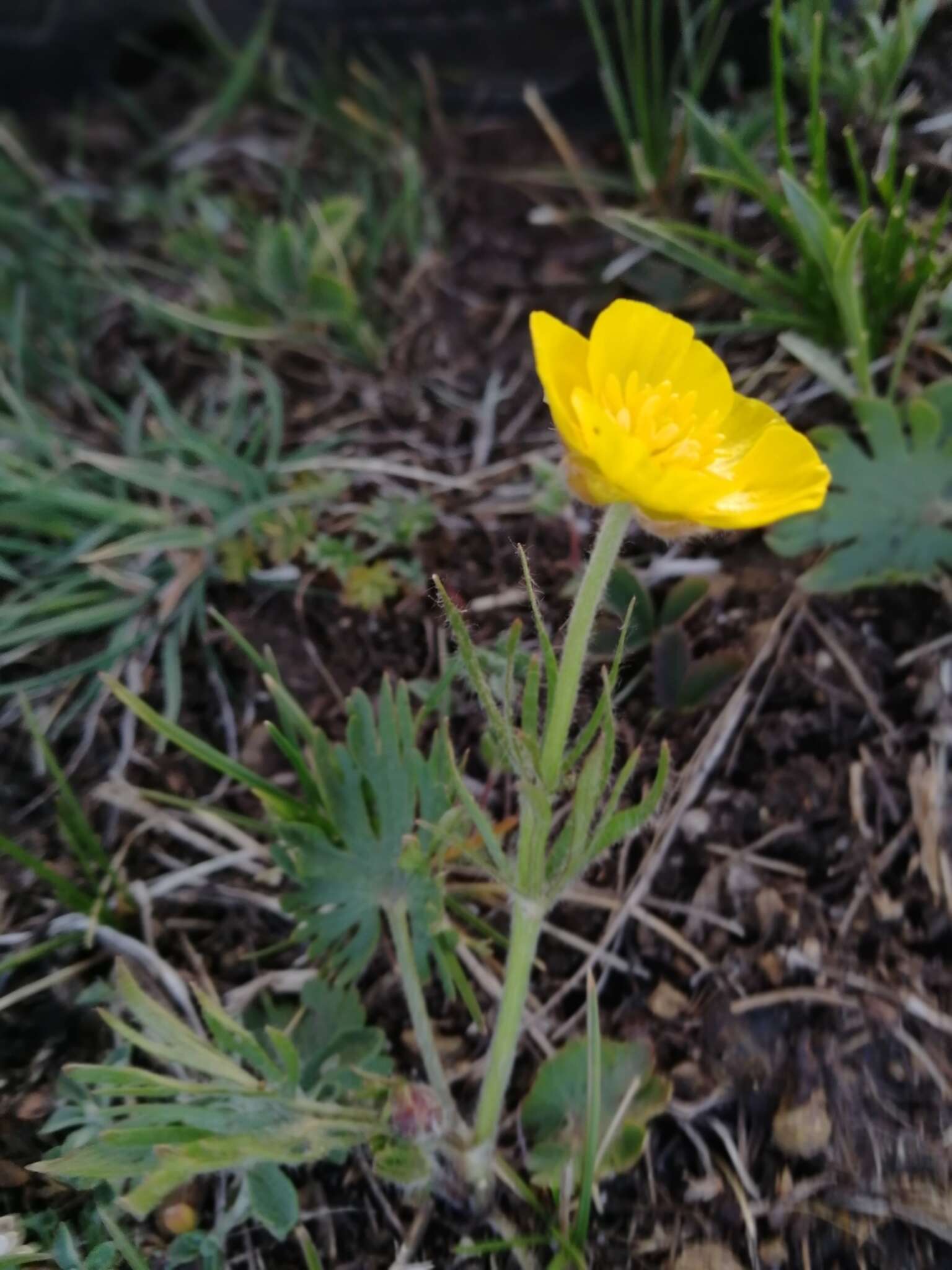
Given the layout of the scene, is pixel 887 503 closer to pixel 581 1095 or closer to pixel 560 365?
pixel 560 365

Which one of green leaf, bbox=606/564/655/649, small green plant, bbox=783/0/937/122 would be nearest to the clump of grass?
green leaf, bbox=606/564/655/649

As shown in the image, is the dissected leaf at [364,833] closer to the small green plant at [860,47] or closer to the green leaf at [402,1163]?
the green leaf at [402,1163]

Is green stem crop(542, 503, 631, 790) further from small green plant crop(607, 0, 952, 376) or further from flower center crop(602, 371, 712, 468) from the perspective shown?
small green plant crop(607, 0, 952, 376)

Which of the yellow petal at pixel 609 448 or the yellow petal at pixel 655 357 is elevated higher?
the yellow petal at pixel 609 448

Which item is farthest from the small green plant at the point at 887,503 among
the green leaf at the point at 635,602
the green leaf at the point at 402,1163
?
the green leaf at the point at 402,1163

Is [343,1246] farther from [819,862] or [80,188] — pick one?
[80,188]

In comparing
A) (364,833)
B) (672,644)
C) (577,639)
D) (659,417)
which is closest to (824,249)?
(659,417)
